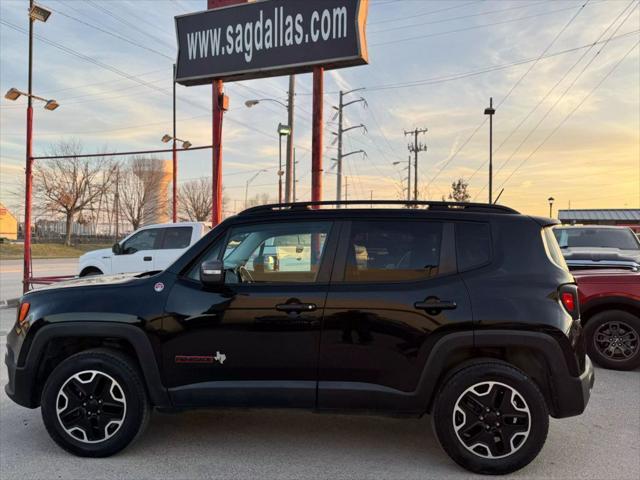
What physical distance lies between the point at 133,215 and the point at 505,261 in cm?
6969

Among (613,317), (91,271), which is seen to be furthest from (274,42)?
(613,317)

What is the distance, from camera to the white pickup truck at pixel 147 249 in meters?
11.4

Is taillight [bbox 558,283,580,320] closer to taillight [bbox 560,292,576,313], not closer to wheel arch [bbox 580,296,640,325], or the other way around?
taillight [bbox 560,292,576,313]

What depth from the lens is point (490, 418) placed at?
351 cm

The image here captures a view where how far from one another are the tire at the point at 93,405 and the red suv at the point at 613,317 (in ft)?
17.1

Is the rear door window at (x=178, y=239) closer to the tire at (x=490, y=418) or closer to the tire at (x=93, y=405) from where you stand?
the tire at (x=93, y=405)

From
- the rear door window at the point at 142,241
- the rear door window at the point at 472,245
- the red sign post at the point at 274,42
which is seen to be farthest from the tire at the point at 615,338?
the rear door window at the point at 142,241

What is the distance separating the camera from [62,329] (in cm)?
379

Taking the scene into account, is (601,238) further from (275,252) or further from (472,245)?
(275,252)

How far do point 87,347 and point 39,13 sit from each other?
43.3 ft

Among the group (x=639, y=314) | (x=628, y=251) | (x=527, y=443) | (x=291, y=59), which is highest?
(x=291, y=59)

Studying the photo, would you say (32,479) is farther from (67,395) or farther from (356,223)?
(356,223)

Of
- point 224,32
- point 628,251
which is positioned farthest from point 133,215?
point 628,251

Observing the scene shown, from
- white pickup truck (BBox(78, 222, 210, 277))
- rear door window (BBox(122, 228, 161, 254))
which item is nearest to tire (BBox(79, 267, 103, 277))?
white pickup truck (BBox(78, 222, 210, 277))
